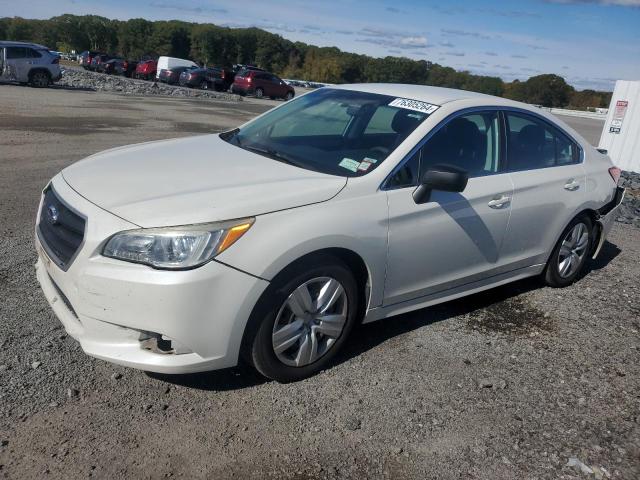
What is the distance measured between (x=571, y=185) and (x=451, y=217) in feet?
5.38

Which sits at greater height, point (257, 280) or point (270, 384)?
point (257, 280)

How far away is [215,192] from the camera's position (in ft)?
10.4

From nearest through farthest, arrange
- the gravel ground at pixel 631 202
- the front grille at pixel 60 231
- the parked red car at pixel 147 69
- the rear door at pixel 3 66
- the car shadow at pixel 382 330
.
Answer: the front grille at pixel 60 231 < the car shadow at pixel 382 330 < the gravel ground at pixel 631 202 < the rear door at pixel 3 66 < the parked red car at pixel 147 69

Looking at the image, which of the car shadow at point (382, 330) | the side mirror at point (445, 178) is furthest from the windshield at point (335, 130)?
the car shadow at point (382, 330)

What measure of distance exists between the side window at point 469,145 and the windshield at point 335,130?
0.61 ft

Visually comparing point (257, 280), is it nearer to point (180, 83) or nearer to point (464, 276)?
point (464, 276)

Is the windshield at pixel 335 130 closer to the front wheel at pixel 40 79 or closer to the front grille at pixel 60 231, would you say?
the front grille at pixel 60 231

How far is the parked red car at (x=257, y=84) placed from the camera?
35.0 m

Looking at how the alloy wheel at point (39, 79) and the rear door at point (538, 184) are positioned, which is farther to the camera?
the alloy wheel at point (39, 79)

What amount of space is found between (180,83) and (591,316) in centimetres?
3631

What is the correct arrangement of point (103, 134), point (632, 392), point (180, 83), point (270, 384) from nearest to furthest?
point (270, 384) < point (632, 392) < point (103, 134) < point (180, 83)

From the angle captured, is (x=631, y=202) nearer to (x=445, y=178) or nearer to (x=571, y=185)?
(x=571, y=185)

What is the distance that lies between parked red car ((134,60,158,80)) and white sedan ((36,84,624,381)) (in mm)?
40031

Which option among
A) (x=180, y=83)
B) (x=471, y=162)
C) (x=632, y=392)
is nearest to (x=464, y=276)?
(x=471, y=162)
